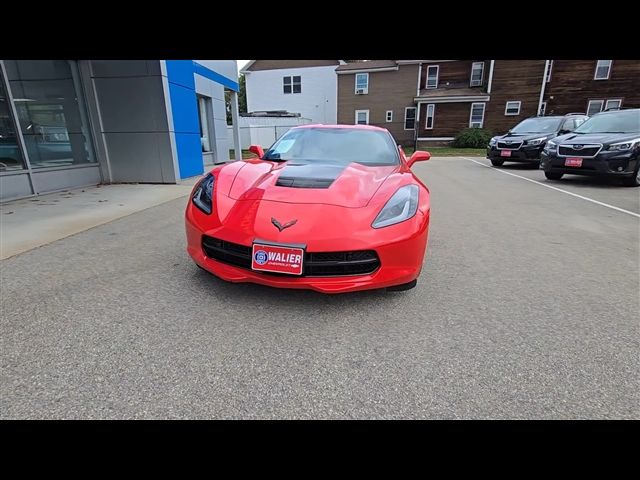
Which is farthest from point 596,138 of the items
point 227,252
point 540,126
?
point 227,252

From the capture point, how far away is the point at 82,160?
7223mm

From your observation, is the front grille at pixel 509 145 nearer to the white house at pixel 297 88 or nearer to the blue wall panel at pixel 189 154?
the blue wall panel at pixel 189 154

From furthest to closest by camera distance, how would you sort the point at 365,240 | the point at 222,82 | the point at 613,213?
the point at 222,82, the point at 613,213, the point at 365,240

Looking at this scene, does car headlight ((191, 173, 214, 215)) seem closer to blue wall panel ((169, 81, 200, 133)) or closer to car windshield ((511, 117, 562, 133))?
blue wall panel ((169, 81, 200, 133))

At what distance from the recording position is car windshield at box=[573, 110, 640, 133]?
7401 mm

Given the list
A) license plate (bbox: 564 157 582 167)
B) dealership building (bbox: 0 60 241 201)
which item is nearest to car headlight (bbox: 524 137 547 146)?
license plate (bbox: 564 157 582 167)

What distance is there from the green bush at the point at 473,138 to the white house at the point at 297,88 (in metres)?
10.7

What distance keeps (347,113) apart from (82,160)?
23.6 meters

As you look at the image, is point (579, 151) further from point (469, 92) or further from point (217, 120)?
point (469, 92)

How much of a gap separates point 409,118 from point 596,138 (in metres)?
20.7

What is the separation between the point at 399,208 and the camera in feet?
7.54

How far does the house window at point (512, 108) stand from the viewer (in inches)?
934
